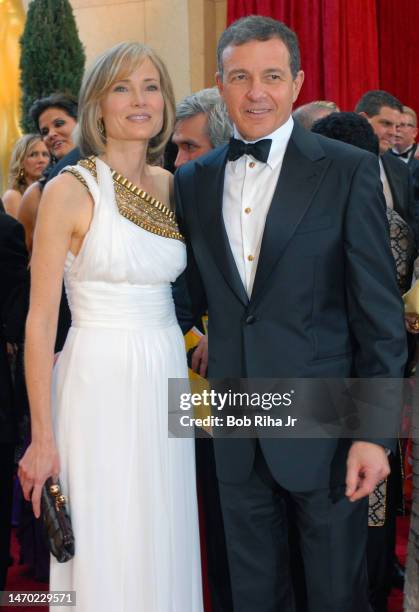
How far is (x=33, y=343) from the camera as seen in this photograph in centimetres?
225

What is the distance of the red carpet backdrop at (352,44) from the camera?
621 centimetres

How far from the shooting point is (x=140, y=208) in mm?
2418

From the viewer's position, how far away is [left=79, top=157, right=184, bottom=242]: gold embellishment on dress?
2.38 m

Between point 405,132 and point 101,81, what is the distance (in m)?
3.33

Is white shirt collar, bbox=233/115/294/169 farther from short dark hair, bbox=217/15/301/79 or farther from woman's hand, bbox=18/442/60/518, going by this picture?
woman's hand, bbox=18/442/60/518

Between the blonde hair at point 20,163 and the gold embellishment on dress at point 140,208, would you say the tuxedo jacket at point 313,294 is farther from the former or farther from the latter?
the blonde hair at point 20,163

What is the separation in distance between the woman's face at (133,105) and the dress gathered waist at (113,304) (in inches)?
16.3

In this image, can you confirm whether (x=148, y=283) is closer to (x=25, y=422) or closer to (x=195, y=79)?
(x=25, y=422)

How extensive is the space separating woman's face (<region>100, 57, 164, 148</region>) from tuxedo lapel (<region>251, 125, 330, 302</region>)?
441 millimetres

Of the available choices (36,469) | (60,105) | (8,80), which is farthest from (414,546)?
(8,80)

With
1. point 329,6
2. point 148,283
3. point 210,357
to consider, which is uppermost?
point 329,6

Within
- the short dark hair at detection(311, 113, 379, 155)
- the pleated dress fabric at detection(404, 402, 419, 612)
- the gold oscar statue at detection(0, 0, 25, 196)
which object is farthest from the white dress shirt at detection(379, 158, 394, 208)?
the gold oscar statue at detection(0, 0, 25, 196)

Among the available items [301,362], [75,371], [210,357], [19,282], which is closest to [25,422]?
[19,282]

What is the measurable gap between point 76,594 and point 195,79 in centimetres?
471
